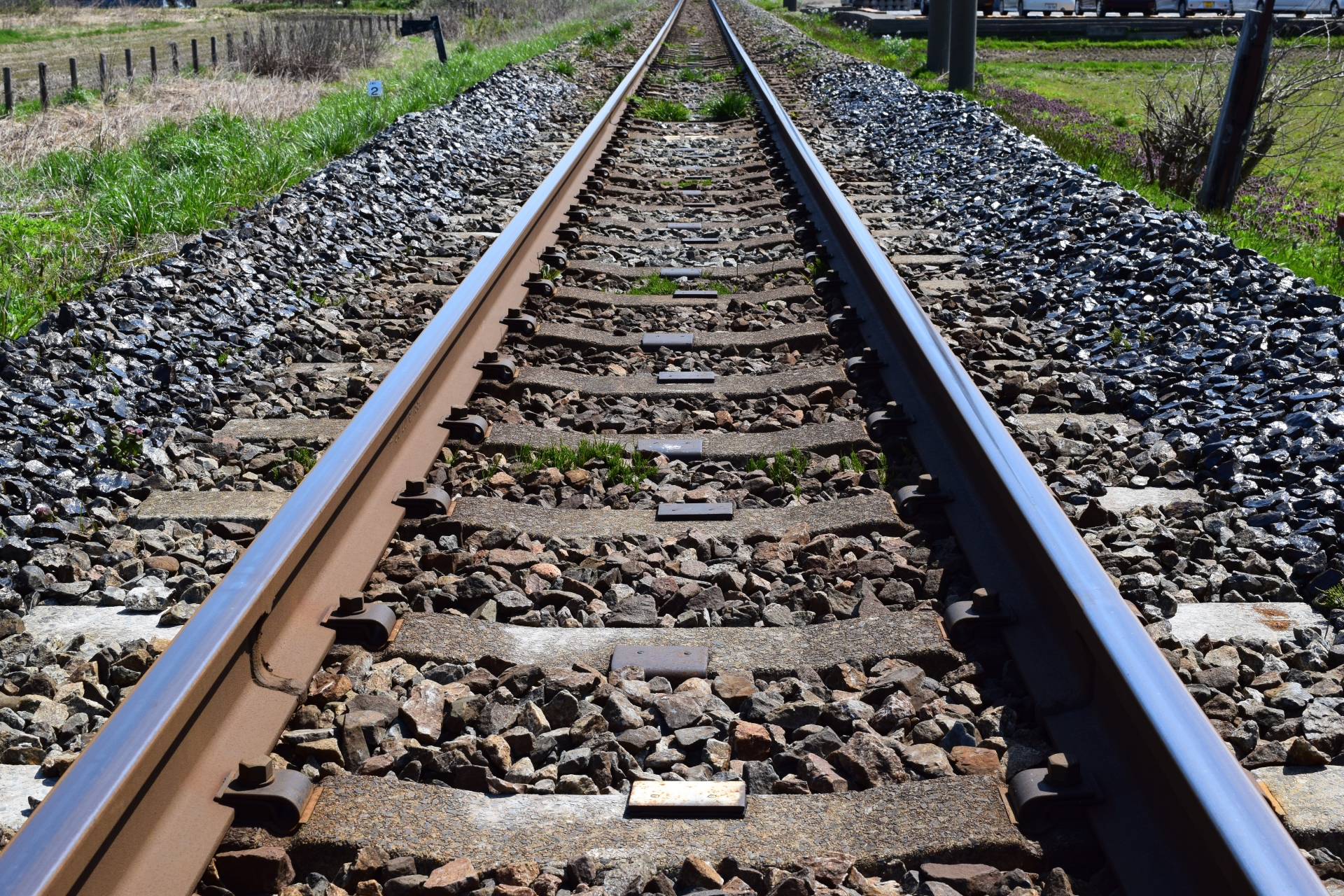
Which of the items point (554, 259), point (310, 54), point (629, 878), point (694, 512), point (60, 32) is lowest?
point (629, 878)

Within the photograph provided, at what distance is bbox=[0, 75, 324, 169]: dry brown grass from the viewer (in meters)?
9.89

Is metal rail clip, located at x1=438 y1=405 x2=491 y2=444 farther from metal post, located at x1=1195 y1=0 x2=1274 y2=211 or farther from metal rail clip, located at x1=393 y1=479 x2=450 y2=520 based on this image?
metal post, located at x1=1195 y1=0 x2=1274 y2=211

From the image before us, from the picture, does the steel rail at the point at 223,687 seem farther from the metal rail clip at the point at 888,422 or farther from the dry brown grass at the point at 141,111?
the dry brown grass at the point at 141,111

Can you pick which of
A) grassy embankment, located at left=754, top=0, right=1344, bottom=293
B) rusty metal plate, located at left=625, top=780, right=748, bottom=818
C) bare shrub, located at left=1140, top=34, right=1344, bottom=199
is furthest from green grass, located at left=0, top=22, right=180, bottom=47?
rusty metal plate, located at left=625, top=780, right=748, bottom=818

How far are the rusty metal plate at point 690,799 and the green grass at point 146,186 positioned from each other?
11.9ft

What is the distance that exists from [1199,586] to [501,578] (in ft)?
5.36

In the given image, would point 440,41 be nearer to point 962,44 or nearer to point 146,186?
point 962,44

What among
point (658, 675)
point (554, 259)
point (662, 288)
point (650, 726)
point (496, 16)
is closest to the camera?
point (650, 726)

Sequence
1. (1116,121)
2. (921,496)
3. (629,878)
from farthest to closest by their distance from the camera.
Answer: (1116,121), (921,496), (629,878)

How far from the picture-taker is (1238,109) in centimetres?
696

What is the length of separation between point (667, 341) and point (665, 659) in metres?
2.25

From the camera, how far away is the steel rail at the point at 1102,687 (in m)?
1.68

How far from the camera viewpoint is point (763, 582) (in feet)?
9.34

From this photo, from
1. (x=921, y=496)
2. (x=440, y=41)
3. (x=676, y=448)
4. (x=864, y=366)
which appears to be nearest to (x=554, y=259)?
(x=864, y=366)
